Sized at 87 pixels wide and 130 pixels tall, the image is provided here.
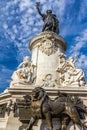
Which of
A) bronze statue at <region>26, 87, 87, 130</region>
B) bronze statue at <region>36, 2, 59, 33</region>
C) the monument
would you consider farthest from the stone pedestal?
bronze statue at <region>36, 2, 59, 33</region>

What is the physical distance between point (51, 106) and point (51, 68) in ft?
19.5

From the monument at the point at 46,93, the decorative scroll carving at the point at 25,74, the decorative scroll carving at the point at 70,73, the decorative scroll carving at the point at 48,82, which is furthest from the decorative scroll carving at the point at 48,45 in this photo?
the decorative scroll carving at the point at 48,82

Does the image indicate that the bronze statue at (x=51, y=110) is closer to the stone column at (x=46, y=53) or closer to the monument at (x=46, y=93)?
the monument at (x=46, y=93)

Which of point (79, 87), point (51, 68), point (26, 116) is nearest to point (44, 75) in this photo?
point (51, 68)

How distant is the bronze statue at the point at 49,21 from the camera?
23.0 metres

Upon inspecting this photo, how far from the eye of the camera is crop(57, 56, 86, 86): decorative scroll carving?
699 inches

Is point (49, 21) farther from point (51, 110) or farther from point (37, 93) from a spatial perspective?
point (51, 110)

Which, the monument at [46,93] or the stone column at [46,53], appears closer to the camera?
the monument at [46,93]

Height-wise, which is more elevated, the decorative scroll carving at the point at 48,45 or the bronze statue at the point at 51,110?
the decorative scroll carving at the point at 48,45

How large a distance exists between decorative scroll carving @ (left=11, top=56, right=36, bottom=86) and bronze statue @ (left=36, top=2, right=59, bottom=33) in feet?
16.4

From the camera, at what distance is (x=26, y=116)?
47.2ft

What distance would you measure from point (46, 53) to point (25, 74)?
2.93 metres

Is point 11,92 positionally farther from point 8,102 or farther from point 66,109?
point 66,109

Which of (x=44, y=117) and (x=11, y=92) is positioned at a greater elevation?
(x=11, y=92)
